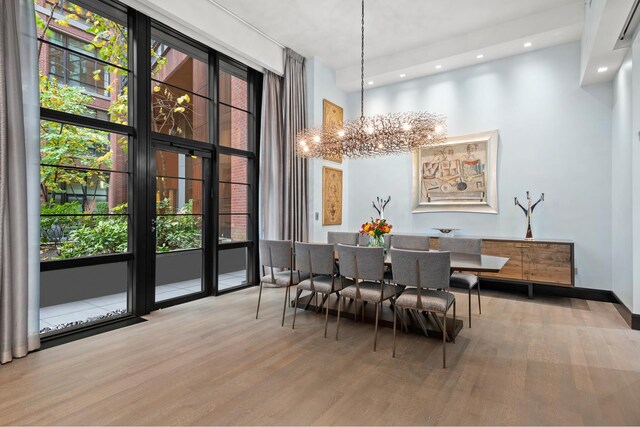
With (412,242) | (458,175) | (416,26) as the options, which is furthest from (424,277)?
(416,26)

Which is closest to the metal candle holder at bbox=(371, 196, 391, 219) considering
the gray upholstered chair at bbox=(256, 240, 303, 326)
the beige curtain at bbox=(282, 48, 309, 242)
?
the beige curtain at bbox=(282, 48, 309, 242)

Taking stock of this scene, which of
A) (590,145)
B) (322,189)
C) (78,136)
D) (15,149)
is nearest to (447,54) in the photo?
(590,145)

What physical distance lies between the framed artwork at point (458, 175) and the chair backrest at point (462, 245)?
4.94 ft

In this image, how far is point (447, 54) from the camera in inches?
197

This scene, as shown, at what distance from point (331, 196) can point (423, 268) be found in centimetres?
352

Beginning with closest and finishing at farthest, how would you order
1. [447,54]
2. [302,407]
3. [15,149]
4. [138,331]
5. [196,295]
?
[302,407] → [15,149] → [138,331] → [196,295] → [447,54]

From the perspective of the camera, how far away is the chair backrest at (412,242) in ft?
13.1

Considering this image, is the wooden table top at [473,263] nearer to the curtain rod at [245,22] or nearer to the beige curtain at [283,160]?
the beige curtain at [283,160]

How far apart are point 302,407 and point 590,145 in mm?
4961

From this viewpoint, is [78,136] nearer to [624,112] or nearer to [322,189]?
[322,189]

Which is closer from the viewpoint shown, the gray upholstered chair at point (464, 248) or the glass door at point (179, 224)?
the gray upholstered chair at point (464, 248)

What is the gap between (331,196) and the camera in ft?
19.9

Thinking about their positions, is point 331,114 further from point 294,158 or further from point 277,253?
point 277,253

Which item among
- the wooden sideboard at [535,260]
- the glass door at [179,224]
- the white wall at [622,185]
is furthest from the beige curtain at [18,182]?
the white wall at [622,185]
